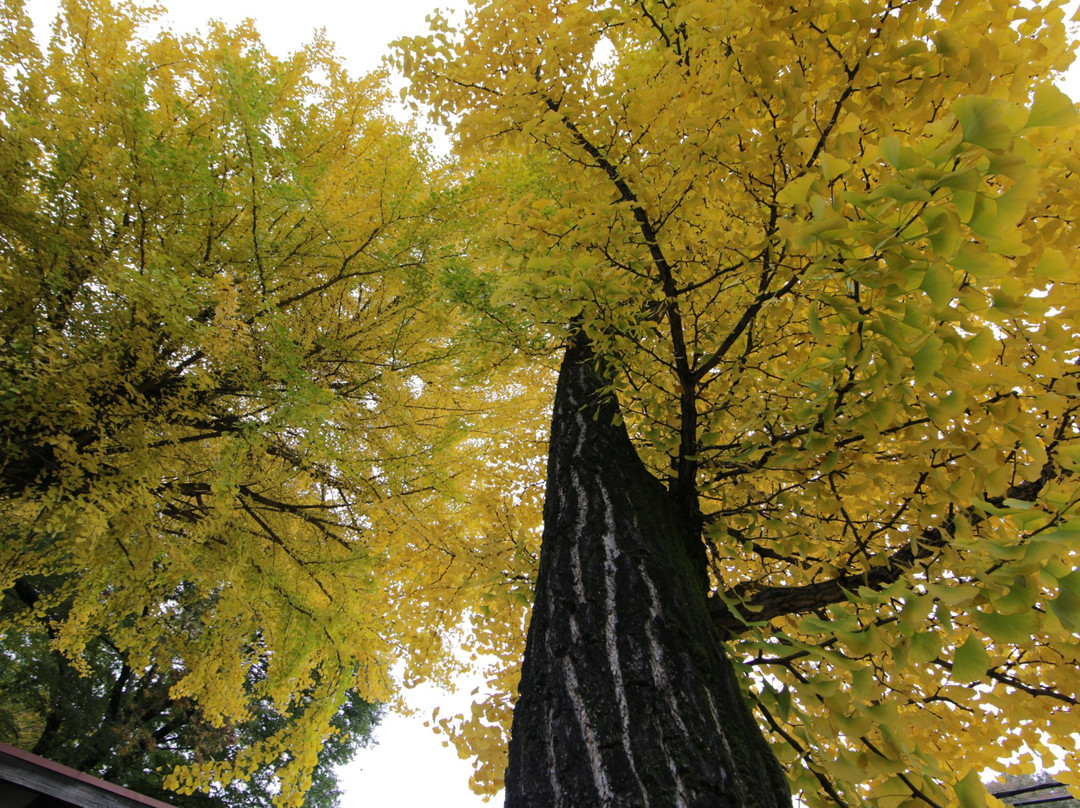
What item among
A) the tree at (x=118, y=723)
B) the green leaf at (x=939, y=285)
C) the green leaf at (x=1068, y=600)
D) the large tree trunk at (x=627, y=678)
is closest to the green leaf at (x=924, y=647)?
the green leaf at (x=1068, y=600)

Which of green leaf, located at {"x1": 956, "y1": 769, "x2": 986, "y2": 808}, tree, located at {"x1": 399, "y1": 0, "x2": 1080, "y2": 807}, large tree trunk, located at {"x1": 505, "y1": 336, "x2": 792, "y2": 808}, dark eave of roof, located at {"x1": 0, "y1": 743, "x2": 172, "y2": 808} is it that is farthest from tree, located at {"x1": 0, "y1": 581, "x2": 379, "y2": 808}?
green leaf, located at {"x1": 956, "y1": 769, "x2": 986, "y2": 808}

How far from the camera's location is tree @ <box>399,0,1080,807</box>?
811mm

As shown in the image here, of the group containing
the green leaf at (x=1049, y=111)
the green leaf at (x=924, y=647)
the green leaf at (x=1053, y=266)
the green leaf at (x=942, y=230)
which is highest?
the green leaf at (x=1049, y=111)

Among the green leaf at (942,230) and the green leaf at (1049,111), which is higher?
the green leaf at (1049,111)

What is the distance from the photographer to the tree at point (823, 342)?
81 centimetres

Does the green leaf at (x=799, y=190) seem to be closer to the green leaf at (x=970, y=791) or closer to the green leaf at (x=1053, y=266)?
the green leaf at (x=1053, y=266)

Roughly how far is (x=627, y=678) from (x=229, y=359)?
9.50ft

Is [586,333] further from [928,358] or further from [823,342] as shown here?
[928,358]

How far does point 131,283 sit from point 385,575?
2782 millimetres

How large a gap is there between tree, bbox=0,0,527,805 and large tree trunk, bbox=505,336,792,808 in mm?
1398

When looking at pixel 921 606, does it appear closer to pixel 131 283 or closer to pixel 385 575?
pixel 131 283

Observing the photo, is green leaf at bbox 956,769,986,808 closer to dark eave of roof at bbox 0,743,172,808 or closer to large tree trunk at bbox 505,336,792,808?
large tree trunk at bbox 505,336,792,808

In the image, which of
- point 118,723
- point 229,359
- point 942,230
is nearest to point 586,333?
point 942,230

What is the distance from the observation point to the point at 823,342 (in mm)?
1019
